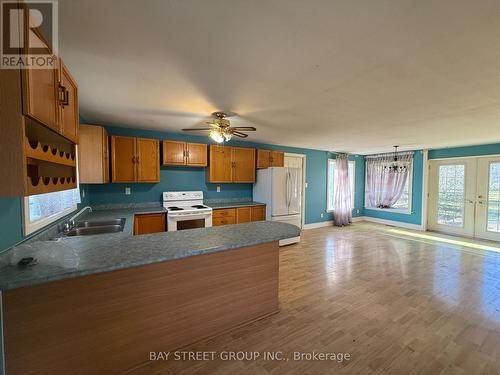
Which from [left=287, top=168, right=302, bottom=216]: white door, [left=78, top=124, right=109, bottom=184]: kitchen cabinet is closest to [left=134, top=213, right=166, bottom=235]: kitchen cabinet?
[left=78, top=124, right=109, bottom=184]: kitchen cabinet

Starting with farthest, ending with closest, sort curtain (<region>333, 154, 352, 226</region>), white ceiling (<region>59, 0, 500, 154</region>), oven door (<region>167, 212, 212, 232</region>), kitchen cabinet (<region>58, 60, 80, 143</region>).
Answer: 1. curtain (<region>333, 154, 352, 226</region>)
2. oven door (<region>167, 212, 212, 232</region>)
3. kitchen cabinet (<region>58, 60, 80, 143</region>)
4. white ceiling (<region>59, 0, 500, 154</region>)

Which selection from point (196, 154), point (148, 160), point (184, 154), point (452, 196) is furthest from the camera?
point (452, 196)

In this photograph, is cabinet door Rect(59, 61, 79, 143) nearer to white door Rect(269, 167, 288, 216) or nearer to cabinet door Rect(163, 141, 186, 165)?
cabinet door Rect(163, 141, 186, 165)

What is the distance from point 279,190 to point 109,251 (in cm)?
377

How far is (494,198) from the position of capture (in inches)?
202

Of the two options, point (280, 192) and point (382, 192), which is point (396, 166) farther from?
point (280, 192)

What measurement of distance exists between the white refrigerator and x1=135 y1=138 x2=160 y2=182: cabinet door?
228 centimetres

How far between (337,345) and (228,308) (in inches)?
39.6

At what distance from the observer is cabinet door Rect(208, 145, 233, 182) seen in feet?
15.3

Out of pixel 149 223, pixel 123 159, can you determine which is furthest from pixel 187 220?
pixel 123 159

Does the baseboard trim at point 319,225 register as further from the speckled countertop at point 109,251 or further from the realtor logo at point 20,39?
the realtor logo at point 20,39

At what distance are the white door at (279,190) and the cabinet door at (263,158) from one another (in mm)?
483

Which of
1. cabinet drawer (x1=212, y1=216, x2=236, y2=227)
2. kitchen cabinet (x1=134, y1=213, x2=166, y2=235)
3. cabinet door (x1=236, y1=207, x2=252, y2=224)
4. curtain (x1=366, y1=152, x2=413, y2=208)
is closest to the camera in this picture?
kitchen cabinet (x1=134, y1=213, x2=166, y2=235)

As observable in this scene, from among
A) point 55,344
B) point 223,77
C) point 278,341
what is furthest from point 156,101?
point 278,341
